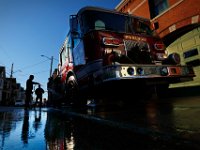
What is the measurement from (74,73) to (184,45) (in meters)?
5.98

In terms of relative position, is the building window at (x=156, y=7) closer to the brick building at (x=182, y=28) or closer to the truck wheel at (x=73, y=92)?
the brick building at (x=182, y=28)

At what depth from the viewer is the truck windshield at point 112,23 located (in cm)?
472

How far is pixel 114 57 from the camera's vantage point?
156 inches

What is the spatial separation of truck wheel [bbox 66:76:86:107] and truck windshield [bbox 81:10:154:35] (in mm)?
1691

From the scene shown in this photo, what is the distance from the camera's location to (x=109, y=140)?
1677mm

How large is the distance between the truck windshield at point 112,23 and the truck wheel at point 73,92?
1691 millimetres

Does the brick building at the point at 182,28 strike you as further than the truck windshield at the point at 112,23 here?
Yes

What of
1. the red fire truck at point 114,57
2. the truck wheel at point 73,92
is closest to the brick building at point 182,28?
the red fire truck at point 114,57

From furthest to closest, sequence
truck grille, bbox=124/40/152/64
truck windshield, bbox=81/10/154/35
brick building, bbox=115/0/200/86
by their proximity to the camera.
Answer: brick building, bbox=115/0/200/86
truck windshield, bbox=81/10/154/35
truck grille, bbox=124/40/152/64

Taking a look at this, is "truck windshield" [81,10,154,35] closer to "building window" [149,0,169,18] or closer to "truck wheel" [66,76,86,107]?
"truck wheel" [66,76,86,107]

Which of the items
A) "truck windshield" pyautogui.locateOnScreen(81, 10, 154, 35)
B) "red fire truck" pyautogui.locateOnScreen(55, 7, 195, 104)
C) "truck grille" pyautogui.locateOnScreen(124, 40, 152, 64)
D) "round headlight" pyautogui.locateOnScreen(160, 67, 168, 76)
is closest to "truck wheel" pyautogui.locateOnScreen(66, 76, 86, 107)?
"red fire truck" pyautogui.locateOnScreen(55, 7, 195, 104)

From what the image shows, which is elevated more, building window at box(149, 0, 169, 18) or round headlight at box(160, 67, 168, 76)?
building window at box(149, 0, 169, 18)

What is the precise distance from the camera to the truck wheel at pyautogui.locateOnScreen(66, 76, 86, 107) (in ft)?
17.4

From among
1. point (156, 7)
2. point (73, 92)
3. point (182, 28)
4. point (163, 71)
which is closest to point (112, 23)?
point (163, 71)
